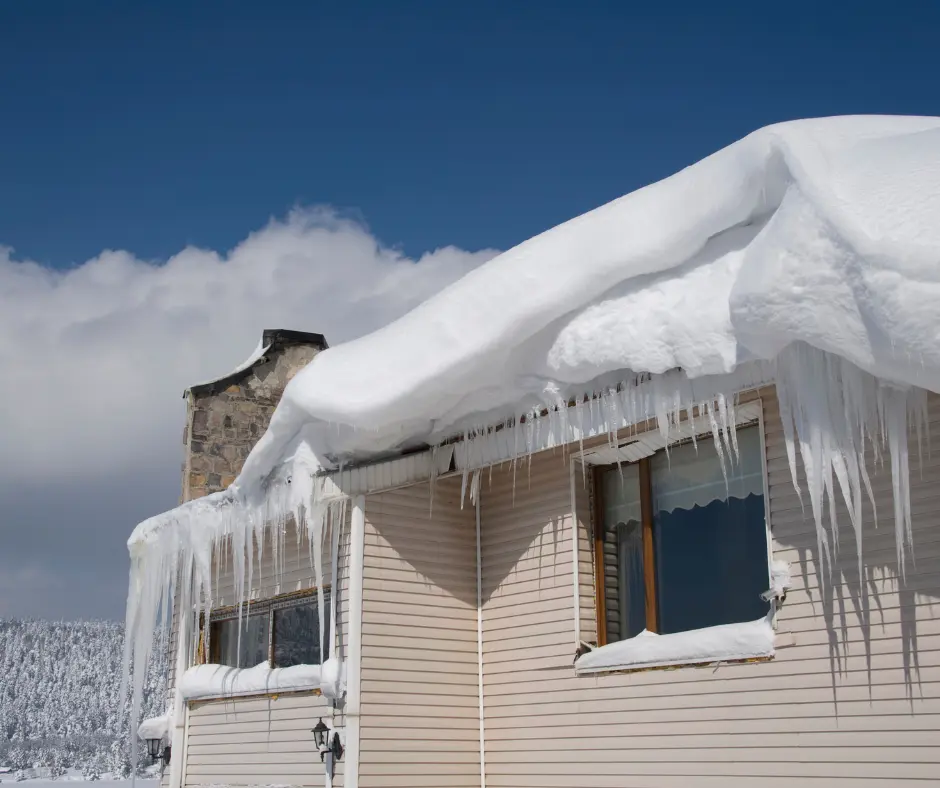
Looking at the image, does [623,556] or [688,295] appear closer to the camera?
[688,295]

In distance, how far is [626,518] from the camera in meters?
7.31

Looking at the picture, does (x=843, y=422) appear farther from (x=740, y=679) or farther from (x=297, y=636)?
(x=297, y=636)

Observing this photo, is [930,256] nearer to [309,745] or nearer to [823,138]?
[823,138]

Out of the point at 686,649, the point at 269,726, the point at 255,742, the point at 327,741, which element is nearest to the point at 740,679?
the point at 686,649

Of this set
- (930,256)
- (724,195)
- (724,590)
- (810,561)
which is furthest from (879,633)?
(724,195)

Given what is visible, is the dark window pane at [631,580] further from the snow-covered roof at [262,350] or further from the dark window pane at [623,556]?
the snow-covered roof at [262,350]

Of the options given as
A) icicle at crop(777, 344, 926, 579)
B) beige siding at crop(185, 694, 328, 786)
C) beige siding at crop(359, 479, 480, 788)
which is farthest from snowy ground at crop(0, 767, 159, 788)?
icicle at crop(777, 344, 926, 579)

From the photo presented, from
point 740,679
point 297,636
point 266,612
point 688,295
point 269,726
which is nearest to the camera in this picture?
point 688,295

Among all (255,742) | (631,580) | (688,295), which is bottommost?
(255,742)

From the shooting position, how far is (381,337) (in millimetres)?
7543

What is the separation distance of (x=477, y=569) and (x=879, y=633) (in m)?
3.32

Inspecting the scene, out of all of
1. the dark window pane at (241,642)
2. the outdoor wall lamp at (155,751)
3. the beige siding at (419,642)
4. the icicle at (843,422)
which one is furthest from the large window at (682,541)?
the outdoor wall lamp at (155,751)

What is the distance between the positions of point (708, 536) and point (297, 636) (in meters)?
3.70

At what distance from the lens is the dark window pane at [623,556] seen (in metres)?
7.19
